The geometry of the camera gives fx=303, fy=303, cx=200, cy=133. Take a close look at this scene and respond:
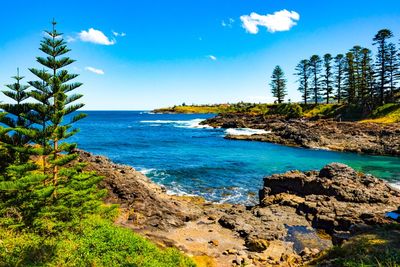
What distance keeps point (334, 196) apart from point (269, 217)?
6.27 meters

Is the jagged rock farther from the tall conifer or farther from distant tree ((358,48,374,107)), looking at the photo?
distant tree ((358,48,374,107))

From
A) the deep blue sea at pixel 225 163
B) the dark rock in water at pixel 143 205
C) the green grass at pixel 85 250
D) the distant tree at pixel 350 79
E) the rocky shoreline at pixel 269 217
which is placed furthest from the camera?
the distant tree at pixel 350 79

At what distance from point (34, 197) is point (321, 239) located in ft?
51.5

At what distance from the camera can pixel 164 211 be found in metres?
19.9

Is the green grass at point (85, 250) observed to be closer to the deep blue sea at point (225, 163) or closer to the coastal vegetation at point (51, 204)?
the coastal vegetation at point (51, 204)

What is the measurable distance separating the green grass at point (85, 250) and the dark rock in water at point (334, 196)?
434 inches

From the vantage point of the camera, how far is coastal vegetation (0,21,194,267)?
12.2m

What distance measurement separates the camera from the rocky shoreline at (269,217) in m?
15.5

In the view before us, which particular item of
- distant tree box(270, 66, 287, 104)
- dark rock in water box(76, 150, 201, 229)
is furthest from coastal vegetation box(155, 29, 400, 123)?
dark rock in water box(76, 150, 201, 229)

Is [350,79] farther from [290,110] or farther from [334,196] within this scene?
[334,196]

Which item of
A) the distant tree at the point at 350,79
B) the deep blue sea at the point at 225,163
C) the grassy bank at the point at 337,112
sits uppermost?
the distant tree at the point at 350,79

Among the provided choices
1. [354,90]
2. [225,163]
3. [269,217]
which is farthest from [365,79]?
[269,217]

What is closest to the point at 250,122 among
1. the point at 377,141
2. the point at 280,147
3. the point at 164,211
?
the point at 280,147

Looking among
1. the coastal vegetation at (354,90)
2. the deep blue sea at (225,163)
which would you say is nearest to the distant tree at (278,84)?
the coastal vegetation at (354,90)
